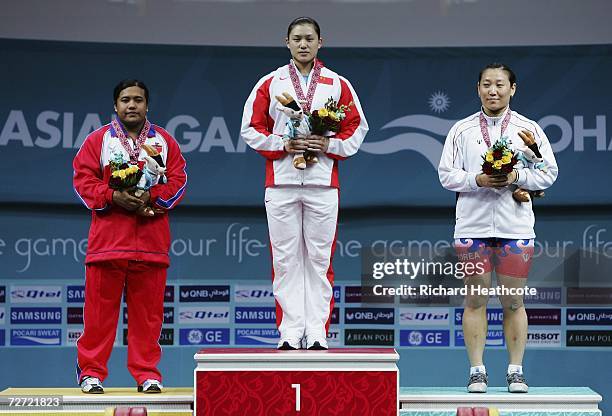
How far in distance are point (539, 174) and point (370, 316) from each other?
221cm

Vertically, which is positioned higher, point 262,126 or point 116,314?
point 262,126

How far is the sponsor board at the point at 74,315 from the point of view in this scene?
711 centimetres

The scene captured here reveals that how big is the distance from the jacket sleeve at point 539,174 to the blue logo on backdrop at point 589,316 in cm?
202

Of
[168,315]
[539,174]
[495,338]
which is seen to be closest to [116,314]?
[168,315]

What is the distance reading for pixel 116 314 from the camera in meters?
5.36

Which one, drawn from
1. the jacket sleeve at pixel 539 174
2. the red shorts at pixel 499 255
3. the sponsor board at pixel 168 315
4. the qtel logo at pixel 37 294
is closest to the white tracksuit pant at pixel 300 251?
the red shorts at pixel 499 255

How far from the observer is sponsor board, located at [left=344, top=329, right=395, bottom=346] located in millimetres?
7129

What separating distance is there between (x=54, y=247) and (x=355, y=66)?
239cm

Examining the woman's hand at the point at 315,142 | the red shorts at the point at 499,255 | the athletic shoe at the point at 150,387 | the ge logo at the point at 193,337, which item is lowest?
the athletic shoe at the point at 150,387

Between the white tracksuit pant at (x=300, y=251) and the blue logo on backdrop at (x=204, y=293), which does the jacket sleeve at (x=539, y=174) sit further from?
the blue logo on backdrop at (x=204, y=293)

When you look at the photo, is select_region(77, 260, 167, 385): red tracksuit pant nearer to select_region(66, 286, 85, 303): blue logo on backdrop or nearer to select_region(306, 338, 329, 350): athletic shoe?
select_region(306, 338, 329, 350): athletic shoe

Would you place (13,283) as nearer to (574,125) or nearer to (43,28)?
(43,28)

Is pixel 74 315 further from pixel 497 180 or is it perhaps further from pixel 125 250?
pixel 497 180

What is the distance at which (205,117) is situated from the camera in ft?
23.7
